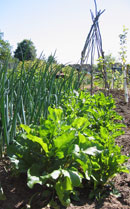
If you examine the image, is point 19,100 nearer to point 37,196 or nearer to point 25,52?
point 25,52

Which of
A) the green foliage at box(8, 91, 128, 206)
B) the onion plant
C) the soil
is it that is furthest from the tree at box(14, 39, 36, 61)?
the soil

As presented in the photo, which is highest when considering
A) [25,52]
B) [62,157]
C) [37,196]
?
[25,52]

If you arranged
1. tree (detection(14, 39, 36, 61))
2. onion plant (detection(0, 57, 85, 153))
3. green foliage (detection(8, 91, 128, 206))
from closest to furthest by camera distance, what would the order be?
green foliage (detection(8, 91, 128, 206))
onion plant (detection(0, 57, 85, 153))
tree (detection(14, 39, 36, 61))

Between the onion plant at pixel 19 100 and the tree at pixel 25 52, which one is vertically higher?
the tree at pixel 25 52

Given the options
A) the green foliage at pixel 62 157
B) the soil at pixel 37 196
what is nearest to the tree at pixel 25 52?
the green foliage at pixel 62 157

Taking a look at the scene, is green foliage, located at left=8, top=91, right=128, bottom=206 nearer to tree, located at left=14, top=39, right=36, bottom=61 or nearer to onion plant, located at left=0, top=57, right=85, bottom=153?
onion plant, located at left=0, top=57, right=85, bottom=153

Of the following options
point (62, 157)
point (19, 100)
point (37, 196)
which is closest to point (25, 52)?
point (19, 100)

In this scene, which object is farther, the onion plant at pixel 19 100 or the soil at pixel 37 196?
the onion plant at pixel 19 100

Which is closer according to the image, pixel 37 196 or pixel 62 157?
pixel 62 157

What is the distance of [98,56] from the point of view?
16.1 feet

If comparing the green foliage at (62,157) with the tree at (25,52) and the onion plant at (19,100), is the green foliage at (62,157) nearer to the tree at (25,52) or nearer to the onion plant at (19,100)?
the onion plant at (19,100)

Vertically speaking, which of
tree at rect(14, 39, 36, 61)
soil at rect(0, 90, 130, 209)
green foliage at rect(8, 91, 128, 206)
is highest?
tree at rect(14, 39, 36, 61)

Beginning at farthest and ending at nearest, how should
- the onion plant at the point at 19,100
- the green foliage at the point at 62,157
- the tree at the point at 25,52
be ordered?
the tree at the point at 25,52 < the onion plant at the point at 19,100 < the green foliage at the point at 62,157

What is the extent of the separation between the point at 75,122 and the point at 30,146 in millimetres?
403
